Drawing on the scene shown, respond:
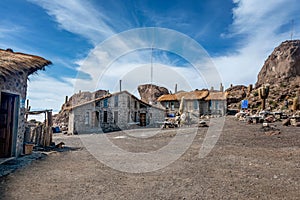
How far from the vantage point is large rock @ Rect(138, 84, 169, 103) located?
63.3 m

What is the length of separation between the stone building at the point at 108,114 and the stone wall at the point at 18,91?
15614 millimetres

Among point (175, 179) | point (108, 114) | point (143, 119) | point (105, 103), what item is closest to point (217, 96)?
point (143, 119)

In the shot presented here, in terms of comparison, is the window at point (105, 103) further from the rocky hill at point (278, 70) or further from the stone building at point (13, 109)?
the rocky hill at point (278, 70)

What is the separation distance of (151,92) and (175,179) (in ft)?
191

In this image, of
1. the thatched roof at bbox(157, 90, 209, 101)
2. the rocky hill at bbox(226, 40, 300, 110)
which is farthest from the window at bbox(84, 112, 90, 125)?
the rocky hill at bbox(226, 40, 300, 110)

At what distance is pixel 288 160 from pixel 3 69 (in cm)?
950

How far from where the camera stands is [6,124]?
29.0 feet

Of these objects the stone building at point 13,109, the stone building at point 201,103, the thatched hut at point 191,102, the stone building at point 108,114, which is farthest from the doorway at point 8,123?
the thatched hut at point 191,102

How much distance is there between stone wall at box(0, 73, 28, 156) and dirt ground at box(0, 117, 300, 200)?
126 cm

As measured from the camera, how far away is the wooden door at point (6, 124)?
8734 mm

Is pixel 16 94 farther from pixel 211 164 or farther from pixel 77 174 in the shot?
pixel 211 164

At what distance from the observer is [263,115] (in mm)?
20297

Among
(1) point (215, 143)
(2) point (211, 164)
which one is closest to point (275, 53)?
(1) point (215, 143)

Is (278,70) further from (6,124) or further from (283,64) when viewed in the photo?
(6,124)
